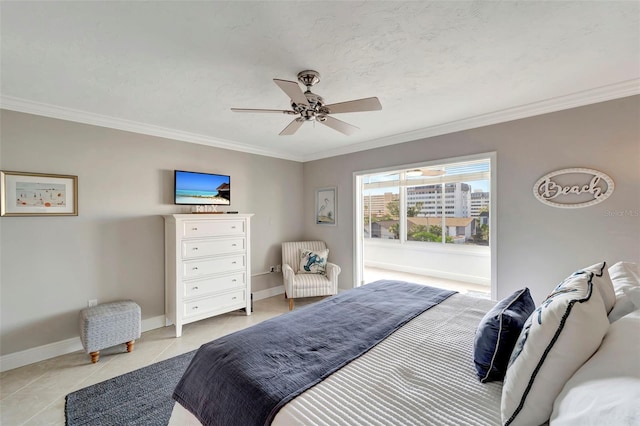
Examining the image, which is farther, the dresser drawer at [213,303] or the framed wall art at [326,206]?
the framed wall art at [326,206]

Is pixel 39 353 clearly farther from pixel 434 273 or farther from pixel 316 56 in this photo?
pixel 434 273

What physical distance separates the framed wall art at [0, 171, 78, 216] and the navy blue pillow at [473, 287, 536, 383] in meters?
3.67

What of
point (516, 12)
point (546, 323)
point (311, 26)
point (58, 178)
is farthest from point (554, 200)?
point (58, 178)

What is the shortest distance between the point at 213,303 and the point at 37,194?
6.80ft

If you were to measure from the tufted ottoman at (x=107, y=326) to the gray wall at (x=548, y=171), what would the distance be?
388 centimetres

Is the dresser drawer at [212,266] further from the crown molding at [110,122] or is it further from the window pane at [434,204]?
the window pane at [434,204]

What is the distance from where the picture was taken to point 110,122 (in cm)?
298

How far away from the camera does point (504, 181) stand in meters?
2.91

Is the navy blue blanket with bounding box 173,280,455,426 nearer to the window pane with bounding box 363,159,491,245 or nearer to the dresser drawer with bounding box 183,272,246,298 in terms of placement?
the dresser drawer with bounding box 183,272,246,298

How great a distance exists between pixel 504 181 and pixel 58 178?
460cm

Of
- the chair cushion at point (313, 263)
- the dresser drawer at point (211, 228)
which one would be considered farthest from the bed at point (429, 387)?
the chair cushion at point (313, 263)

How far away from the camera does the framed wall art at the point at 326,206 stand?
4543mm

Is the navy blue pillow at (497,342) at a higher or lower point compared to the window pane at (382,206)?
lower

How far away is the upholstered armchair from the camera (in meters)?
3.89
